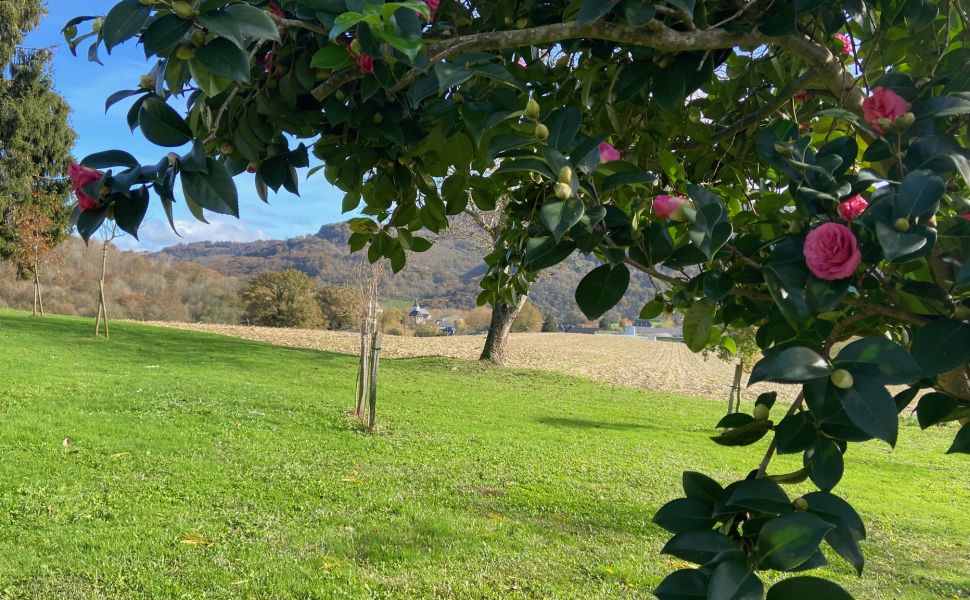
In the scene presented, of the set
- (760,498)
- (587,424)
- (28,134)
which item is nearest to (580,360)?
(587,424)

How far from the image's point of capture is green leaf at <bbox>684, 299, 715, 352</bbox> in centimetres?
107

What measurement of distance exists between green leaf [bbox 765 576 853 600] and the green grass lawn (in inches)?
121

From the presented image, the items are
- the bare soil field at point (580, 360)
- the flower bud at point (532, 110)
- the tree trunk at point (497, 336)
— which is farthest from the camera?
the bare soil field at point (580, 360)

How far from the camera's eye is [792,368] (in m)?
0.66

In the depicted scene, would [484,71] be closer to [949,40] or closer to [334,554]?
[949,40]

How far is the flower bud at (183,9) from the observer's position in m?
0.69

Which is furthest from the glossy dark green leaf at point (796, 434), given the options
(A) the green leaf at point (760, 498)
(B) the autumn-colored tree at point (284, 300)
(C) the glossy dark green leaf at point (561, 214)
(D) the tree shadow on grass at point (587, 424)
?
(B) the autumn-colored tree at point (284, 300)

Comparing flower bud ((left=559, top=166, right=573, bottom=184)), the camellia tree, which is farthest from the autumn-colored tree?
flower bud ((left=559, top=166, right=573, bottom=184))

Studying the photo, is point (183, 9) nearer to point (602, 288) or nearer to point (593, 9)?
point (593, 9)

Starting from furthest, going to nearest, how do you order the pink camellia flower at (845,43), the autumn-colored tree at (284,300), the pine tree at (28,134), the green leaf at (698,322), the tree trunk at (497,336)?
the autumn-colored tree at (284,300)
the pine tree at (28,134)
the tree trunk at (497,336)
the pink camellia flower at (845,43)
the green leaf at (698,322)

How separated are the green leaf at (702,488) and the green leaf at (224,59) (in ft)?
2.31

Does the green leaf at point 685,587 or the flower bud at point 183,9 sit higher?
the flower bud at point 183,9

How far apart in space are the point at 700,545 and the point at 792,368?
0.22m

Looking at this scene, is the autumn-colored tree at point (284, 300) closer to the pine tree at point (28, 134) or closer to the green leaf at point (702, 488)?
the pine tree at point (28, 134)
